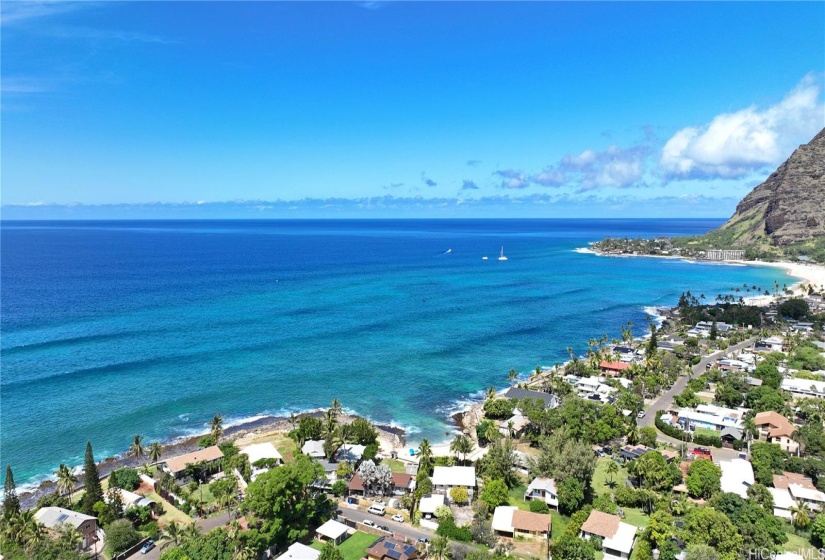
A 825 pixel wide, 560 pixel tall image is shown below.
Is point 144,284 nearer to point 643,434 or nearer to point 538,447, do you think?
point 538,447

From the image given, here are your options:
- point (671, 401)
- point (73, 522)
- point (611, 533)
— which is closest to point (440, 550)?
point (611, 533)

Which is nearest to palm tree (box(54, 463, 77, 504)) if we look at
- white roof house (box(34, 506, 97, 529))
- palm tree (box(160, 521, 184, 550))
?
white roof house (box(34, 506, 97, 529))

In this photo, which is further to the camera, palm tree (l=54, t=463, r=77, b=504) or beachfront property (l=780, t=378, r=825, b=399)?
beachfront property (l=780, t=378, r=825, b=399)

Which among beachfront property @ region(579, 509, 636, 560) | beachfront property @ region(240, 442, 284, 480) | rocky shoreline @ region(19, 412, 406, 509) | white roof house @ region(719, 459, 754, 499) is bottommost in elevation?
rocky shoreline @ region(19, 412, 406, 509)

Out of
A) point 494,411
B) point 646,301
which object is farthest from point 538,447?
A: point 646,301

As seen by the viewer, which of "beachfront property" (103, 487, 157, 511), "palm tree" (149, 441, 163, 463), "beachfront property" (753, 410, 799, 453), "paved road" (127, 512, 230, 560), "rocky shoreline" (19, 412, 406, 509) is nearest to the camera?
"paved road" (127, 512, 230, 560)

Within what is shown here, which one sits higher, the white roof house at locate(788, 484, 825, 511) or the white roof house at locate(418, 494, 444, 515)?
the white roof house at locate(788, 484, 825, 511)

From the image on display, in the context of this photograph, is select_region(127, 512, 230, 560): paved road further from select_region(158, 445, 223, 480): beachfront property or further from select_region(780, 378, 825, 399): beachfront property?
select_region(780, 378, 825, 399): beachfront property

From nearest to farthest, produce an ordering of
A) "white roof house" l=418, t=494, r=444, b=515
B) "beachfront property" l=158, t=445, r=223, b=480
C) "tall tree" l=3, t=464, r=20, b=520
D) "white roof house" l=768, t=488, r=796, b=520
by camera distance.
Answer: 1. "tall tree" l=3, t=464, r=20, b=520
2. "white roof house" l=768, t=488, r=796, b=520
3. "white roof house" l=418, t=494, r=444, b=515
4. "beachfront property" l=158, t=445, r=223, b=480

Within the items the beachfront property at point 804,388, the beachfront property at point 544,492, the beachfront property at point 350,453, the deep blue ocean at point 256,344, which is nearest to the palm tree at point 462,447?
the beachfront property at point 544,492
